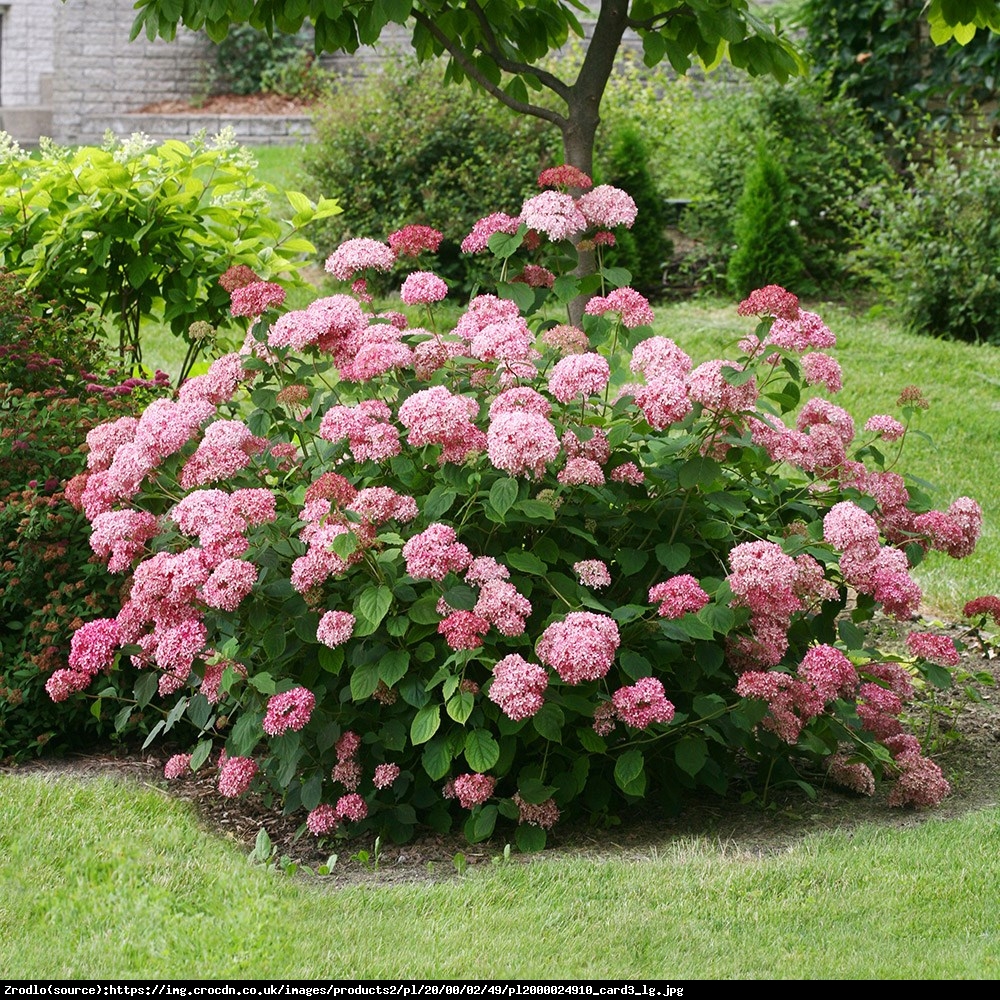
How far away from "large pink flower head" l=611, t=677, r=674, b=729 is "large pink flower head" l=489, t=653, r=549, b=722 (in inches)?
8.5

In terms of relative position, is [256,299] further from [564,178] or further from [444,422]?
[564,178]

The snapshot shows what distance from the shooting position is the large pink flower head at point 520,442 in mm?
3109

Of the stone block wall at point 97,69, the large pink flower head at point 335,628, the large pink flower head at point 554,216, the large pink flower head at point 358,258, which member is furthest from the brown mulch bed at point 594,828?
the stone block wall at point 97,69

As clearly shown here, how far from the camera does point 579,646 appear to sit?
306 centimetres

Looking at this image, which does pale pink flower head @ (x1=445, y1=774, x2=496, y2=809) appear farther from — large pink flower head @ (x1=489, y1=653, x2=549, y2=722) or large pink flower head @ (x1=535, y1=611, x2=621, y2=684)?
large pink flower head @ (x1=535, y1=611, x2=621, y2=684)

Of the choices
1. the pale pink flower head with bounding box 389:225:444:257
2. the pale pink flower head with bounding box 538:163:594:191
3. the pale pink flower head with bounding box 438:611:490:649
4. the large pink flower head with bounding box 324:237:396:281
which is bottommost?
the pale pink flower head with bounding box 438:611:490:649

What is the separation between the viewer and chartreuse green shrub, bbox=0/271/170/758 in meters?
4.02

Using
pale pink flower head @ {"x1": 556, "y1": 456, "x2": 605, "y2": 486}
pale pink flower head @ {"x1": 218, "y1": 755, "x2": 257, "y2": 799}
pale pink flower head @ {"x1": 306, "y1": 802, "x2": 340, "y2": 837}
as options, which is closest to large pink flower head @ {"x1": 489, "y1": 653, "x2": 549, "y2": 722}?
pale pink flower head @ {"x1": 556, "y1": 456, "x2": 605, "y2": 486}

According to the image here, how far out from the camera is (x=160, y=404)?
142 inches

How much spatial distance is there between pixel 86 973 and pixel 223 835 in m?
0.93

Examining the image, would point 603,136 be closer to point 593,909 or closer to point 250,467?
point 250,467

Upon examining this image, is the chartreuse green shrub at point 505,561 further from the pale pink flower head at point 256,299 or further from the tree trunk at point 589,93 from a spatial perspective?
the tree trunk at point 589,93

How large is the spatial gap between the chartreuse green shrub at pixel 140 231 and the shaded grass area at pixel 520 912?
2.75m

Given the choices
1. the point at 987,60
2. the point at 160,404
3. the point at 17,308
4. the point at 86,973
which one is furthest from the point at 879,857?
the point at 987,60
